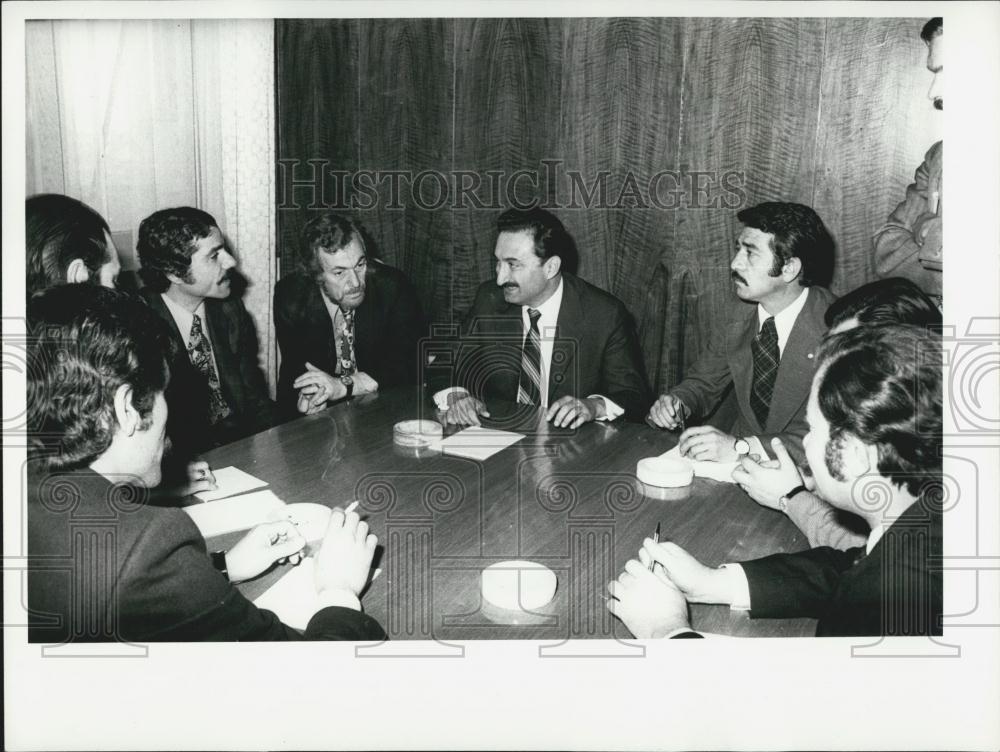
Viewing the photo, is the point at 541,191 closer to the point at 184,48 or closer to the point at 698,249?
the point at 698,249

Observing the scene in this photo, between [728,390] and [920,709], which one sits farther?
[728,390]

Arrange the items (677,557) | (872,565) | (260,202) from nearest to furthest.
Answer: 1. (677,557)
2. (872,565)
3. (260,202)

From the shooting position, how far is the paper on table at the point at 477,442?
193 centimetres

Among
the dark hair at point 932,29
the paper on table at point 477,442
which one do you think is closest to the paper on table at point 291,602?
the paper on table at point 477,442

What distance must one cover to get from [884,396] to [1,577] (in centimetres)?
206

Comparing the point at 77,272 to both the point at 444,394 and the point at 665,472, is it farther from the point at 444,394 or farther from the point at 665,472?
the point at 665,472

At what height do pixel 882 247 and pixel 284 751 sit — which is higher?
pixel 882 247

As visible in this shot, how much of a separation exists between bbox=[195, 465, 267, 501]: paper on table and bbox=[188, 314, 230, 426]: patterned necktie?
0.22m

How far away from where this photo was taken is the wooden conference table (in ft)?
4.94

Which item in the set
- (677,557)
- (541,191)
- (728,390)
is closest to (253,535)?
(677,557)

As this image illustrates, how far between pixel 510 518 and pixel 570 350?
767 mm

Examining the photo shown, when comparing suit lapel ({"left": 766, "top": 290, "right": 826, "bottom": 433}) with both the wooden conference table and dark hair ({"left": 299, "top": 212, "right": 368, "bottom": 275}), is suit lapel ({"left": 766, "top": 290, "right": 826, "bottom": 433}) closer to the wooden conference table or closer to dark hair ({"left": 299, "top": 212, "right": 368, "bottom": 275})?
the wooden conference table

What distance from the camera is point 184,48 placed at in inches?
69.9

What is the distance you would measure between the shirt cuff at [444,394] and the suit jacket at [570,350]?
0.02 meters
